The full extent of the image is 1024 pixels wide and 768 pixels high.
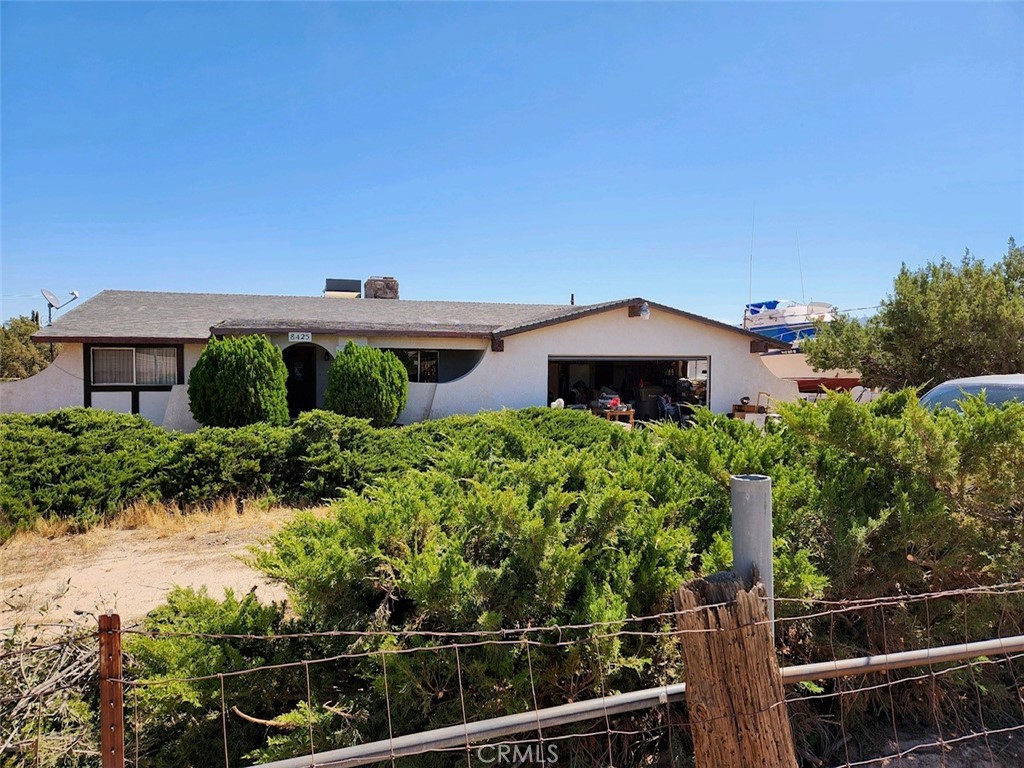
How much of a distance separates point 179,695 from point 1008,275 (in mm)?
25334

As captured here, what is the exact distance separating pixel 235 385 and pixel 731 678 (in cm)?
1273

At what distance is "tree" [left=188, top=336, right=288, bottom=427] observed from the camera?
1261 cm

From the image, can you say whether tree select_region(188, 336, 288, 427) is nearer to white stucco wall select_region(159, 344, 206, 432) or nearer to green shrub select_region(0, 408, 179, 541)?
white stucco wall select_region(159, 344, 206, 432)

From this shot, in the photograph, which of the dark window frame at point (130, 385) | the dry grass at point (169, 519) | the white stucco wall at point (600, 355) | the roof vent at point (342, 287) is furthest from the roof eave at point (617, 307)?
the roof vent at point (342, 287)

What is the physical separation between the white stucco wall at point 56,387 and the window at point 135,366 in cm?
38

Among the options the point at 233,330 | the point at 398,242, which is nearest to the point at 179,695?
the point at 233,330

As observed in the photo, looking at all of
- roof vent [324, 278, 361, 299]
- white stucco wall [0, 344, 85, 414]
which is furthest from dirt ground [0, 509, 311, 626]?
roof vent [324, 278, 361, 299]

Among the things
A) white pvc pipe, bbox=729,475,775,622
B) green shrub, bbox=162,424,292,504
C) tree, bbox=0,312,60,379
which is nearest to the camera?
white pvc pipe, bbox=729,475,775,622

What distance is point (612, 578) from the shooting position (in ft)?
9.02

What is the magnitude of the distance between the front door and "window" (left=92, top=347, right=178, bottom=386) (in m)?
3.16

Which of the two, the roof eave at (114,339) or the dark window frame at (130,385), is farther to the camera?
the dark window frame at (130,385)

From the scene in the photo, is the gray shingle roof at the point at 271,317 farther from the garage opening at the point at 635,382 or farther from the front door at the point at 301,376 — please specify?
the garage opening at the point at 635,382

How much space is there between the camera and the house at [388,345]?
47.4 ft

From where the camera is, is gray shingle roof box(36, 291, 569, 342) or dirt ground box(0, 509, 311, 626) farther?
gray shingle roof box(36, 291, 569, 342)
